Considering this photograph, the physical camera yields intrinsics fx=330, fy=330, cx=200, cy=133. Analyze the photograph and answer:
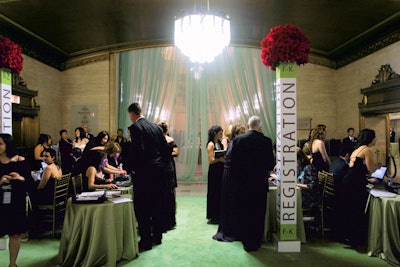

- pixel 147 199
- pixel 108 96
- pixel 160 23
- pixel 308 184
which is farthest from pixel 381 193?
pixel 108 96

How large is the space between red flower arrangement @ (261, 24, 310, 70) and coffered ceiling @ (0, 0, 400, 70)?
6.64 feet

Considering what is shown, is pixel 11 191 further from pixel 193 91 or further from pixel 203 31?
pixel 193 91

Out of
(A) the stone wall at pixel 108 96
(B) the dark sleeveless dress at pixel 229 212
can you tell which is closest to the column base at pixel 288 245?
(B) the dark sleeveless dress at pixel 229 212

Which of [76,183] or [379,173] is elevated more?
[379,173]

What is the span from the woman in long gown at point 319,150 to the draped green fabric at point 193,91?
4355mm

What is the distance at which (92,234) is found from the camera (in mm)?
3377

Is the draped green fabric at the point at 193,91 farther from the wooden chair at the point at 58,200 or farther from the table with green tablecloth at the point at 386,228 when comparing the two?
the table with green tablecloth at the point at 386,228

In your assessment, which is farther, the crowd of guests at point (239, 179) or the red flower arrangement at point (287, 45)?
the crowd of guests at point (239, 179)

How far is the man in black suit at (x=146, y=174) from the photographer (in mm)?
4031

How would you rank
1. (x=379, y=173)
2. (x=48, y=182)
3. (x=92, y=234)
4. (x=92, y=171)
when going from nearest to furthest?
1. (x=92, y=234)
2. (x=92, y=171)
3. (x=379, y=173)
4. (x=48, y=182)

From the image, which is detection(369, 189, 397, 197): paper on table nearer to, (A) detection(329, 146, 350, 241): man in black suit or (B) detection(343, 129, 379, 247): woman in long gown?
(B) detection(343, 129, 379, 247): woman in long gown

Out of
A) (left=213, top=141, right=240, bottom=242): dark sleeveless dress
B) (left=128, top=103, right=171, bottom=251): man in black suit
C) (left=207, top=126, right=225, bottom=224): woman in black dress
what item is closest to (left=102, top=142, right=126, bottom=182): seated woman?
(left=128, top=103, right=171, bottom=251): man in black suit

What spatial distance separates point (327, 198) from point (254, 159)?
145cm

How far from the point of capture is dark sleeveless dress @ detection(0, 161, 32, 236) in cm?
322
